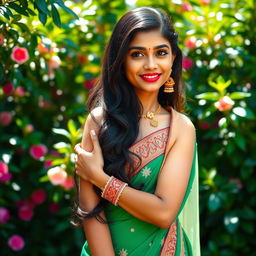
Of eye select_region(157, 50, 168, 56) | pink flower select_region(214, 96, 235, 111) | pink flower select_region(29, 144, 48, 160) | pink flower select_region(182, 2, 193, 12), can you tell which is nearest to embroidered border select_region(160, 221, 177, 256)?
eye select_region(157, 50, 168, 56)

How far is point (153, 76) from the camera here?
2.44 metres

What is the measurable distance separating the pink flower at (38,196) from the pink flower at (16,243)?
0.96 ft

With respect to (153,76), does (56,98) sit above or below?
below

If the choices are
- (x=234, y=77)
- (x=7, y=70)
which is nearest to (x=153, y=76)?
(x=7, y=70)

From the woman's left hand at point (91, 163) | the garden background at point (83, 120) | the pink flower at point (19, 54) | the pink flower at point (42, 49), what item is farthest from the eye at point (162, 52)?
the pink flower at point (42, 49)

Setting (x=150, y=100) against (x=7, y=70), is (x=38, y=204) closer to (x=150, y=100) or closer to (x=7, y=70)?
(x=7, y=70)

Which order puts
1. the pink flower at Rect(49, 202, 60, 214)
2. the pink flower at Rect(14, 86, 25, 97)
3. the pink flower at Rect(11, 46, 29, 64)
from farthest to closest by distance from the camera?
1. the pink flower at Rect(49, 202, 60, 214)
2. the pink flower at Rect(14, 86, 25, 97)
3. the pink flower at Rect(11, 46, 29, 64)

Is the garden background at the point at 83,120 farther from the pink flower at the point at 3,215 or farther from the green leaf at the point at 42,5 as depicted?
the green leaf at the point at 42,5

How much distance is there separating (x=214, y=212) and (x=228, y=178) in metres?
0.26

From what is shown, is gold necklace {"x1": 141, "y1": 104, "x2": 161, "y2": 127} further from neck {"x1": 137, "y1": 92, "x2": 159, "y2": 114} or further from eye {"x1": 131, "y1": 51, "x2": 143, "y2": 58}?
eye {"x1": 131, "y1": 51, "x2": 143, "y2": 58}

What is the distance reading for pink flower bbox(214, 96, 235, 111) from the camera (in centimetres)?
373

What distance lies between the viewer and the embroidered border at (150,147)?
243 cm

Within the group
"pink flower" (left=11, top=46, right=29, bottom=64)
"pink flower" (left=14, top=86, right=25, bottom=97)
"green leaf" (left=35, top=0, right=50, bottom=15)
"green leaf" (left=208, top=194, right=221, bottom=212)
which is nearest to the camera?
"green leaf" (left=35, top=0, right=50, bottom=15)

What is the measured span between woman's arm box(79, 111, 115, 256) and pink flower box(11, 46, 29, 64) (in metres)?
1.10
